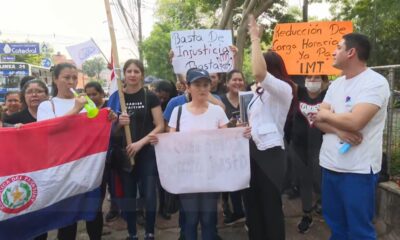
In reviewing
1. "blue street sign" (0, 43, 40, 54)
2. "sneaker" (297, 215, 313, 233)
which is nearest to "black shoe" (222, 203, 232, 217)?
"sneaker" (297, 215, 313, 233)

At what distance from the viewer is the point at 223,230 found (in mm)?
4105

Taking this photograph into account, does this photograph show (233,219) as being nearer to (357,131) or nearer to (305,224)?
(305,224)

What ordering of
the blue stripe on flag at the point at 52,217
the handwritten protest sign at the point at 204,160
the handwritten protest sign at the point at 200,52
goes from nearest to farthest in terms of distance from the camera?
the blue stripe on flag at the point at 52,217 < the handwritten protest sign at the point at 204,160 < the handwritten protest sign at the point at 200,52

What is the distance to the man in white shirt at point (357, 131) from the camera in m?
2.50

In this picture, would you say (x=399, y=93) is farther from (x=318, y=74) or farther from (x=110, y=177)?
(x=110, y=177)

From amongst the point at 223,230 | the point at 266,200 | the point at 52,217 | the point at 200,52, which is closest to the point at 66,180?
the point at 52,217

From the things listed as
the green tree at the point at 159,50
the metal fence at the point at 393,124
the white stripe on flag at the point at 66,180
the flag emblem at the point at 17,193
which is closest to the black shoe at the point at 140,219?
the white stripe on flag at the point at 66,180

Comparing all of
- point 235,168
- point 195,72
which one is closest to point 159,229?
point 235,168

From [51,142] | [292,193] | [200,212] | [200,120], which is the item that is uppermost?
[200,120]

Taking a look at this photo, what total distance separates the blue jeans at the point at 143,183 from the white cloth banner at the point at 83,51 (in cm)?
119

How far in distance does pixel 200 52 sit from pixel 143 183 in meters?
1.57

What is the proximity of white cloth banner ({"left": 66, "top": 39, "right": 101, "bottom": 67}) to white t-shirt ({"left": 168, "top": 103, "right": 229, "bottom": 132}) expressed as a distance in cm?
132

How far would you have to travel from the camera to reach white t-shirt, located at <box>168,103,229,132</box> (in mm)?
3127

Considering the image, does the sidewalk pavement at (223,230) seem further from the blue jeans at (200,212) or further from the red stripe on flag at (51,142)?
the red stripe on flag at (51,142)
